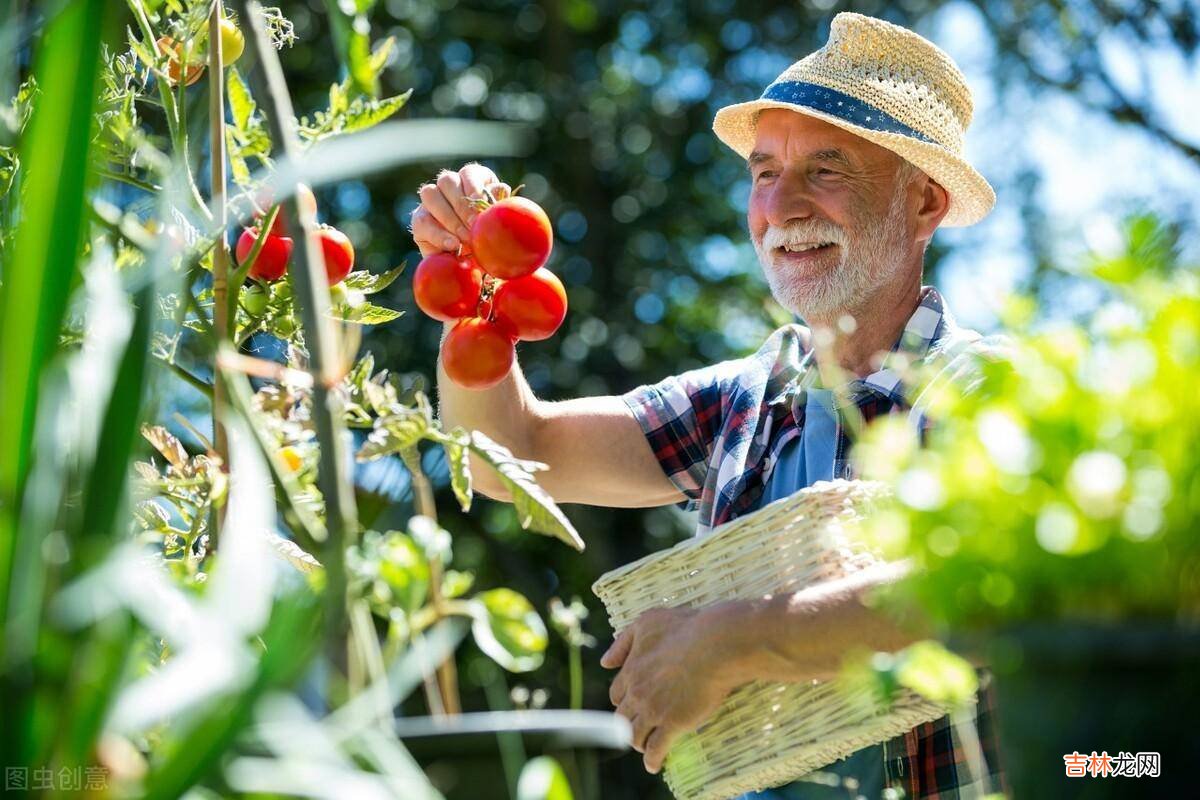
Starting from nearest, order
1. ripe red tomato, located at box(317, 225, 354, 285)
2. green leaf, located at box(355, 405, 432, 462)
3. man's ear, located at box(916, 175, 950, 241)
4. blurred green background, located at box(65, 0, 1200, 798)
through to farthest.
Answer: green leaf, located at box(355, 405, 432, 462), ripe red tomato, located at box(317, 225, 354, 285), man's ear, located at box(916, 175, 950, 241), blurred green background, located at box(65, 0, 1200, 798)

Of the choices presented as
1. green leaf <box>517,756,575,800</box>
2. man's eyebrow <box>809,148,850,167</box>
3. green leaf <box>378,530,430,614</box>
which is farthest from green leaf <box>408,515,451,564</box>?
man's eyebrow <box>809,148,850,167</box>

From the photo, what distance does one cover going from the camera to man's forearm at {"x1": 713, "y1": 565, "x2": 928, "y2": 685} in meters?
1.04

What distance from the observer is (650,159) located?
6387 mm

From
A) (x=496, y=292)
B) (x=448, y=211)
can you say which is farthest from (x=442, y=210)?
(x=496, y=292)

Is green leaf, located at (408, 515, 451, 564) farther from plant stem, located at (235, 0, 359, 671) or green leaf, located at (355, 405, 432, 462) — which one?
green leaf, located at (355, 405, 432, 462)

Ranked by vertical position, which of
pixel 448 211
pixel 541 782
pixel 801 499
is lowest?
pixel 541 782

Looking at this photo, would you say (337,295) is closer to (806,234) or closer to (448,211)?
(448,211)

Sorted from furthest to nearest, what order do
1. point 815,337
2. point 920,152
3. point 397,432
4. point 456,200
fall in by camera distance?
point 920,152
point 815,337
point 456,200
point 397,432

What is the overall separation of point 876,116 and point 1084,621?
1488 millimetres

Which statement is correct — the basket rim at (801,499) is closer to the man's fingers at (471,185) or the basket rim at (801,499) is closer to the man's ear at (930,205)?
the man's fingers at (471,185)

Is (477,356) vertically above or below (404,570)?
above

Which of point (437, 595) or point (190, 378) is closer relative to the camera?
point (437, 595)

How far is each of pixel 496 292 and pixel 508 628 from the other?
70 centimetres

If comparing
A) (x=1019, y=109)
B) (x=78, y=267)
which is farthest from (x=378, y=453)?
(x=1019, y=109)
